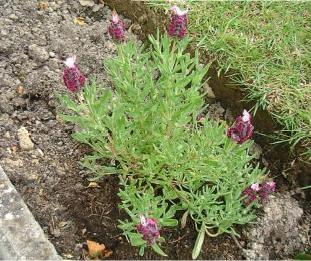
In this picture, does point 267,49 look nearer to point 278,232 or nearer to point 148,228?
point 278,232

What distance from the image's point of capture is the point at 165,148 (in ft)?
7.11

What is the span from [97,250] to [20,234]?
1.09 feet

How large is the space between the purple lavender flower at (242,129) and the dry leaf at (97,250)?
0.73m

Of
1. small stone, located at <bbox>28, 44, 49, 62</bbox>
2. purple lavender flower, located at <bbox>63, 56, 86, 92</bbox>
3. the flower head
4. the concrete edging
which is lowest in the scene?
the concrete edging

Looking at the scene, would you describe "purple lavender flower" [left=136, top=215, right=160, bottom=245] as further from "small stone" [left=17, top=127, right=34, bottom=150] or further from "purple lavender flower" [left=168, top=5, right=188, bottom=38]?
"small stone" [left=17, top=127, right=34, bottom=150]

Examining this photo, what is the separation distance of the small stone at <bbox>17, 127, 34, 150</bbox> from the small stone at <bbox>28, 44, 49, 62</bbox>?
47cm

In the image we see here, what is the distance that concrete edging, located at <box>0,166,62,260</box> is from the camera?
2.07 m

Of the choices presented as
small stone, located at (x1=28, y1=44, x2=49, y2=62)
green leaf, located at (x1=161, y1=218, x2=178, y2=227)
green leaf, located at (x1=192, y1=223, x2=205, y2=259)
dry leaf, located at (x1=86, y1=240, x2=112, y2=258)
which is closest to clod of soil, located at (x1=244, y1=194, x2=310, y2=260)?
green leaf, located at (x1=192, y1=223, x2=205, y2=259)

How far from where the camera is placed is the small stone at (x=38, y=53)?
290 centimetres

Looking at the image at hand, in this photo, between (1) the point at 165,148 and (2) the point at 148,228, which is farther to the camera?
(1) the point at 165,148

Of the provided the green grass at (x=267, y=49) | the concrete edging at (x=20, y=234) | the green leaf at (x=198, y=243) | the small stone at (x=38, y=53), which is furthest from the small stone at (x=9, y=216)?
the green grass at (x=267, y=49)

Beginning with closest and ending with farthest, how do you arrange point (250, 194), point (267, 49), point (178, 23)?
point (178, 23)
point (250, 194)
point (267, 49)

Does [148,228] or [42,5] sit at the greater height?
[42,5]

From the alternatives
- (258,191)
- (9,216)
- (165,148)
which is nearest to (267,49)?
(258,191)
